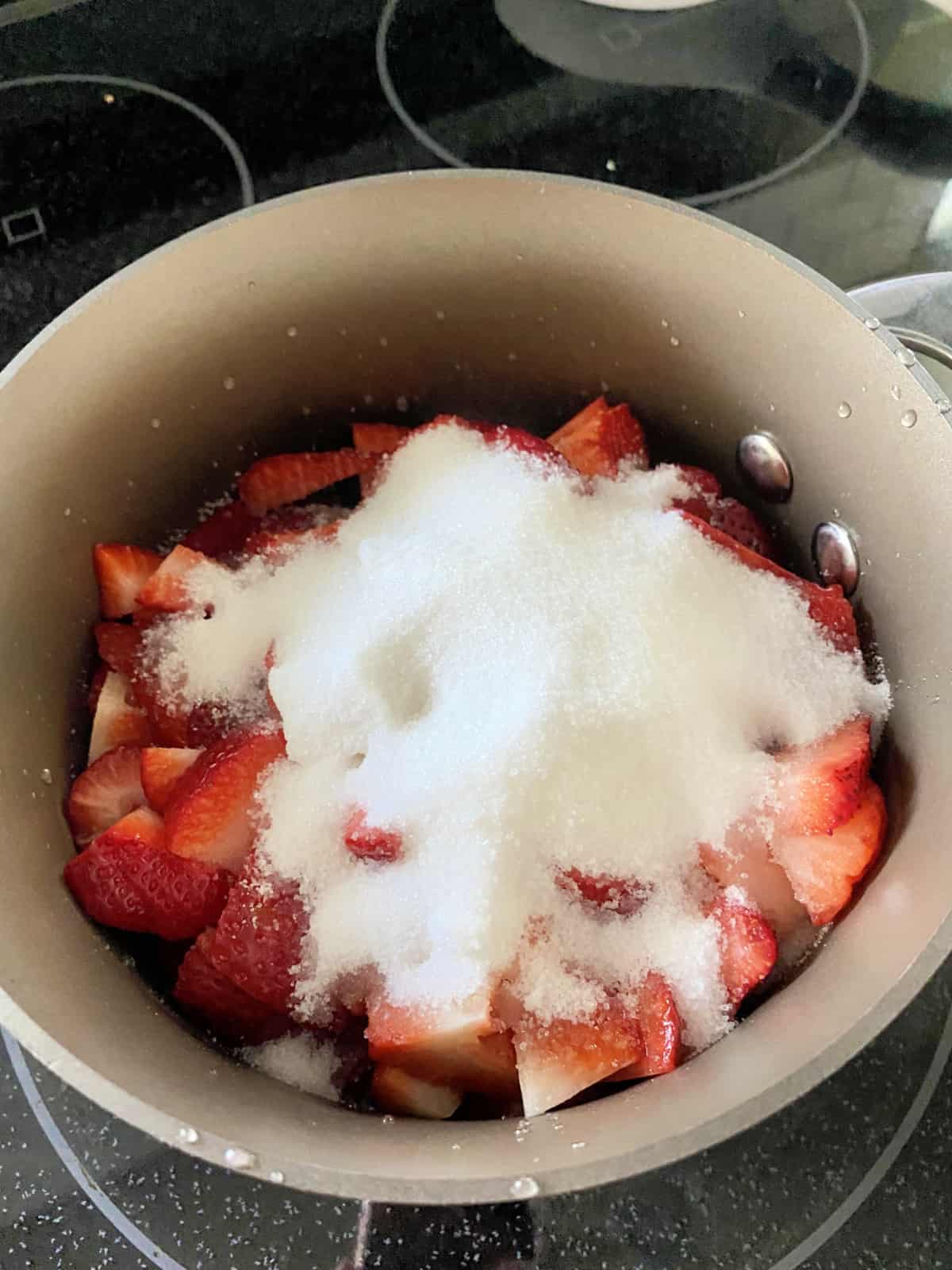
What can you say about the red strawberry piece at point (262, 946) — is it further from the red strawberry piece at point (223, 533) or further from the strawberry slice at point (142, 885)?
the red strawberry piece at point (223, 533)

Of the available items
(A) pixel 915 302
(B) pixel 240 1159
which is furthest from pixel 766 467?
(B) pixel 240 1159

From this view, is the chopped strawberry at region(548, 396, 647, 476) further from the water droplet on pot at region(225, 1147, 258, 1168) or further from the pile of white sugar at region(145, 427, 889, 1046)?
the water droplet on pot at region(225, 1147, 258, 1168)

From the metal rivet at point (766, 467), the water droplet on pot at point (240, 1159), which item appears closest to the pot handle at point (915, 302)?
the metal rivet at point (766, 467)

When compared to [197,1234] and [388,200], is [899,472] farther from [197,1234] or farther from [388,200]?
[197,1234]

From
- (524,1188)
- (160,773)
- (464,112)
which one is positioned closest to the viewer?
(524,1188)

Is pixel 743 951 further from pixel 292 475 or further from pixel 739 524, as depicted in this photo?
pixel 292 475

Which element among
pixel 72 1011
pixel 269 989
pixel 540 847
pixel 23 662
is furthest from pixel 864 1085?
pixel 23 662
